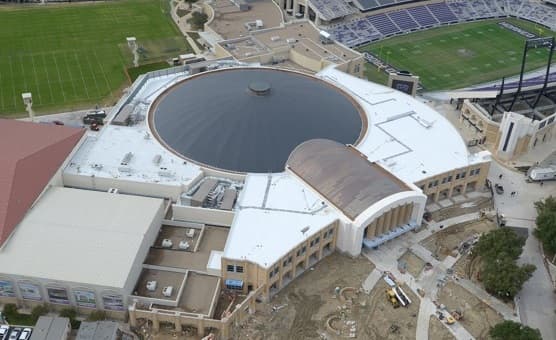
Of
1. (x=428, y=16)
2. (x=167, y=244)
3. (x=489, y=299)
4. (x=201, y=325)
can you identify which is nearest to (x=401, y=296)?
(x=489, y=299)

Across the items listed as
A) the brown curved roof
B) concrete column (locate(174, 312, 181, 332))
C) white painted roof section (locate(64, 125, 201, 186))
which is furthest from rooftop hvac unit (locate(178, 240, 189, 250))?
the brown curved roof

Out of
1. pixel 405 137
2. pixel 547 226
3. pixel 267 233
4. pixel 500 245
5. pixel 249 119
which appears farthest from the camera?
pixel 405 137

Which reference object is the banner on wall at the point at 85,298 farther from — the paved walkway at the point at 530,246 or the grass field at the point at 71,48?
the grass field at the point at 71,48

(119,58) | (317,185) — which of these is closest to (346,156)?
(317,185)

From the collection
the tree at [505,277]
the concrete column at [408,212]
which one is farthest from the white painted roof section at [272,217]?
the tree at [505,277]

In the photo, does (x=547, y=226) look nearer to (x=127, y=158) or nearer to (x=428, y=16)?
(x=127, y=158)

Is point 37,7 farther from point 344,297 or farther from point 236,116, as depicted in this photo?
point 344,297
